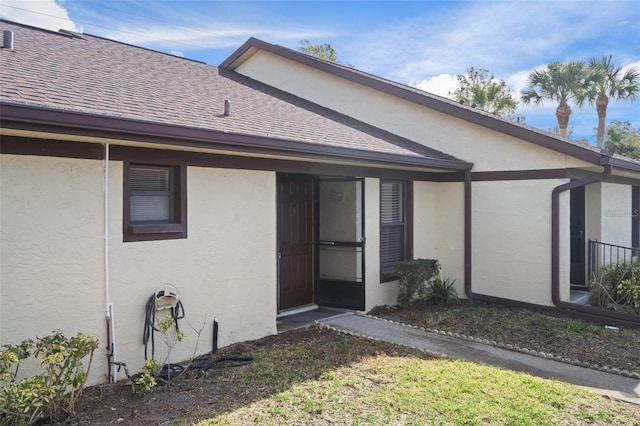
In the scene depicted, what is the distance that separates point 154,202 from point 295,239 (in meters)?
Result: 3.30

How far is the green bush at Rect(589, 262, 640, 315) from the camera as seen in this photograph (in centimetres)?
779

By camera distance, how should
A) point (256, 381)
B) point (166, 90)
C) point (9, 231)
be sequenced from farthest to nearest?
point (166, 90) < point (256, 381) < point (9, 231)

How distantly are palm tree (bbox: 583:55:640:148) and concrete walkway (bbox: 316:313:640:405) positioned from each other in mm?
22814

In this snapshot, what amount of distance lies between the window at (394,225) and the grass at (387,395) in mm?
3113

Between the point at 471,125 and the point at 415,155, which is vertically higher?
the point at 471,125

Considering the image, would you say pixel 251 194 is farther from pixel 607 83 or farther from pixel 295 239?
pixel 607 83

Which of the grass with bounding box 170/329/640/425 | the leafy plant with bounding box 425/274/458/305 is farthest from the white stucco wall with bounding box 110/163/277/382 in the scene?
the leafy plant with bounding box 425/274/458/305

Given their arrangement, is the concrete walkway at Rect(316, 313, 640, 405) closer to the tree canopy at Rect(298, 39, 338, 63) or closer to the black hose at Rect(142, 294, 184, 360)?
the black hose at Rect(142, 294, 184, 360)

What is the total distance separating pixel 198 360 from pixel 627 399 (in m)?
4.48

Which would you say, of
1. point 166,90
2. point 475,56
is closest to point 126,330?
point 166,90

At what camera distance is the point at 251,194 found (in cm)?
654

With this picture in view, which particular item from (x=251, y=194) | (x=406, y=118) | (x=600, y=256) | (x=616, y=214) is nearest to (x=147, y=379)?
(x=251, y=194)

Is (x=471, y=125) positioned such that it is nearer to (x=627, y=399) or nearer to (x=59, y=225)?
(x=627, y=399)

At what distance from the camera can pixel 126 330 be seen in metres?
5.29
